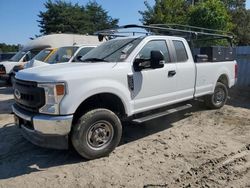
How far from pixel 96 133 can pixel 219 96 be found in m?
4.53

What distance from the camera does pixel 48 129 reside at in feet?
14.9

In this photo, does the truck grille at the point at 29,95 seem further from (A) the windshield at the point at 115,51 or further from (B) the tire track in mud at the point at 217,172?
(B) the tire track in mud at the point at 217,172

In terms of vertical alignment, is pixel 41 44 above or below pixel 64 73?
above

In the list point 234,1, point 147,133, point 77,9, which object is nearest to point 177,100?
point 147,133

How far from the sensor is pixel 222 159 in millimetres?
5000

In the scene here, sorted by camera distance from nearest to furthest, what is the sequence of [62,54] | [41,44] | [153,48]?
[153,48], [62,54], [41,44]

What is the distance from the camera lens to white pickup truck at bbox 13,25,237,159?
180 inches

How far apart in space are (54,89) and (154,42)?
2487 millimetres

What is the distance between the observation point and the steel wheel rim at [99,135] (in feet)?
16.2

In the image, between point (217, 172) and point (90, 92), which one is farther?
point (90, 92)

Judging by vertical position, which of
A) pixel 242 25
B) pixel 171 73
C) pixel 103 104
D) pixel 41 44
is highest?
pixel 242 25

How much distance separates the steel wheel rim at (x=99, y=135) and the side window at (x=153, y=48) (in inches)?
57.0

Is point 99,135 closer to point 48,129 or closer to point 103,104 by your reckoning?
point 103,104

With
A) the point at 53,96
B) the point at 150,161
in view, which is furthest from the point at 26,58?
the point at 150,161
